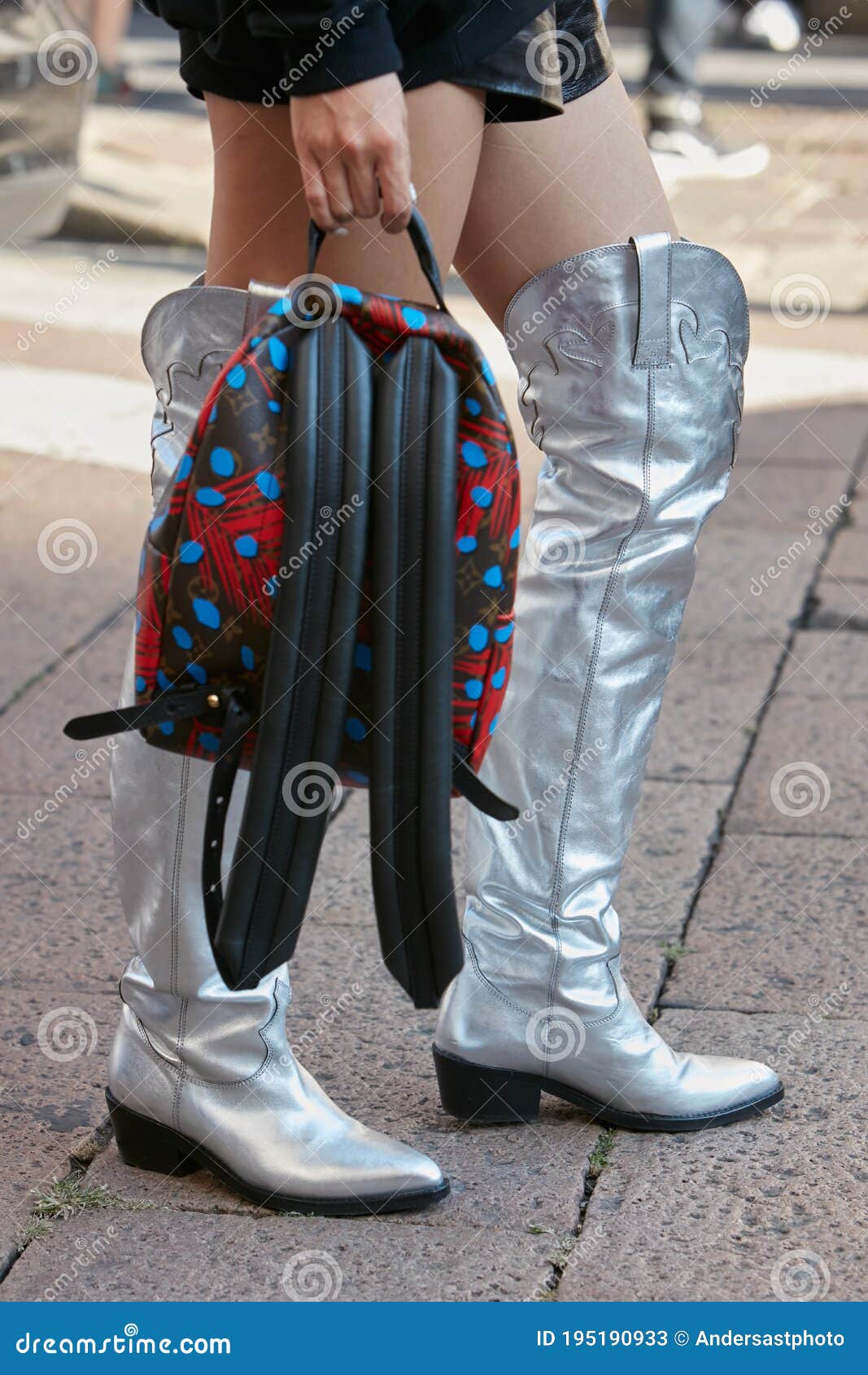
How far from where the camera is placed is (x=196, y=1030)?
1595mm

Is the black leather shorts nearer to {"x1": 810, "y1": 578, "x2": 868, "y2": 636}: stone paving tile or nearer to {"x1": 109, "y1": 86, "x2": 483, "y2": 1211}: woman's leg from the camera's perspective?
{"x1": 109, "y1": 86, "x2": 483, "y2": 1211}: woman's leg

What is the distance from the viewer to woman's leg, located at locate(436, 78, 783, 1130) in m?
1.53

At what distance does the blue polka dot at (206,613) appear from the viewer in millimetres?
1309

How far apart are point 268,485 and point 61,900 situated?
113 cm

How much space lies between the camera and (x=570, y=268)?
60.2 inches

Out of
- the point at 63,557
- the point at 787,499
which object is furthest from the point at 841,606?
the point at 63,557

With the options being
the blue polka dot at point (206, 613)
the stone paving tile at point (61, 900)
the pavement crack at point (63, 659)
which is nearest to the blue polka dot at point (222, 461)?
the blue polka dot at point (206, 613)

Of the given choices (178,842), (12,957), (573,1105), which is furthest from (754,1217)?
(12,957)

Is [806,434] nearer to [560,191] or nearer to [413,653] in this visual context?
[560,191]

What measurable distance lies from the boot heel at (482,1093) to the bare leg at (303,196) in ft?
2.63

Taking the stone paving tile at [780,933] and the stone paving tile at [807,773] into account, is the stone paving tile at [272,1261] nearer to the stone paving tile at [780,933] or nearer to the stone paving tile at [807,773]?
the stone paving tile at [780,933]

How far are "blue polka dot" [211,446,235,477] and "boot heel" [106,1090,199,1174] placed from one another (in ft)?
2.34

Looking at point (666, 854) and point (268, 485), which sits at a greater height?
point (268, 485)
